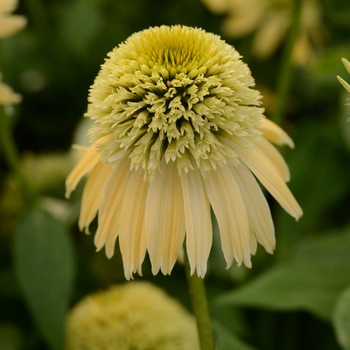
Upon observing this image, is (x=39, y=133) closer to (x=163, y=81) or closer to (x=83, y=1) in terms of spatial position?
(x=83, y=1)

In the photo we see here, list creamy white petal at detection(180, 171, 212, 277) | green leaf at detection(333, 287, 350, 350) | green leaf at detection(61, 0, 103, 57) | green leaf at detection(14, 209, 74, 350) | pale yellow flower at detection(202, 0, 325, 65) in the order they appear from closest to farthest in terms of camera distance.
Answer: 1. creamy white petal at detection(180, 171, 212, 277)
2. green leaf at detection(333, 287, 350, 350)
3. green leaf at detection(14, 209, 74, 350)
4. green leaf at detection(61, 0, 103, 57)
5. pale yellow flower at detection(202, 0, 325, 65)

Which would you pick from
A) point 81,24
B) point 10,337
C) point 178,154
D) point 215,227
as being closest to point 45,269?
point 10,337

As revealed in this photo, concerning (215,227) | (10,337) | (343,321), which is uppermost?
(343,321)

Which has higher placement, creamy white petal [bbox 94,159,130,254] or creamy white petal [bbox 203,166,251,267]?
creamy white petal [bbox 203,166,251,267]

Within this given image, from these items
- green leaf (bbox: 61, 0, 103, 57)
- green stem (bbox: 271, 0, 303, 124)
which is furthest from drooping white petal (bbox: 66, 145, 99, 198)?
green leaf (bbox: 61, 0, 103, 57)

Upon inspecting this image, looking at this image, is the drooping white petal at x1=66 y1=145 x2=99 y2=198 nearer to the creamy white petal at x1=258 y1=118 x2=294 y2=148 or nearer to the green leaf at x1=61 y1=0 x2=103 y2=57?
the creamy white petal at x1=258 y1=118 x2=294 y2=148

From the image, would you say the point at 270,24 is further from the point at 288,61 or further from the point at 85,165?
the point at 85,165
